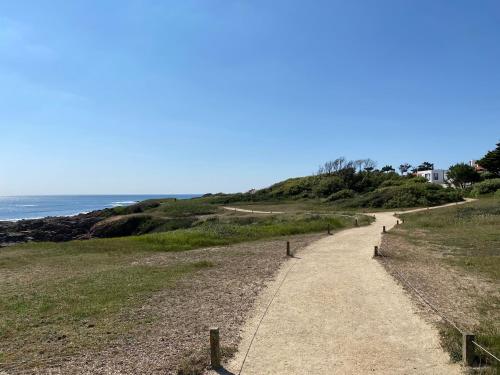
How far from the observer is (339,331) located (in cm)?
953

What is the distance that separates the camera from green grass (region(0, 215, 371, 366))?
9.38 meters

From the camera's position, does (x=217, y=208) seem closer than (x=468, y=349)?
No

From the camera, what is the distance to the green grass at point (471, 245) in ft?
30.5

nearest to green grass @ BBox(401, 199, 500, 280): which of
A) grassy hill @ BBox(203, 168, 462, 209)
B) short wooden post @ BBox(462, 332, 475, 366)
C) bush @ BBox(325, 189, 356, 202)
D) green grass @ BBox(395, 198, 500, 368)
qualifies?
green grass @ BBox(395, 198, 500, 368)

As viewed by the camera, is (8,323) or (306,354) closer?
(306,354)

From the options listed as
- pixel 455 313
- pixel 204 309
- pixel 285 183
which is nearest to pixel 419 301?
pixel 455 313

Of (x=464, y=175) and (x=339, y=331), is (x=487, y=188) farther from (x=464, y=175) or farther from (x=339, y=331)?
(x=339, y=331)

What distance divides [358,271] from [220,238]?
48.1 ft

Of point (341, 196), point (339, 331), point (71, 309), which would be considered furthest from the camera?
point (341, 196)

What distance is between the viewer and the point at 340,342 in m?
8.86

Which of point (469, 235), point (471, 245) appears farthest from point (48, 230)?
point (471, 245)

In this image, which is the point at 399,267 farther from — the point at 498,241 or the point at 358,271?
the point at 498,241

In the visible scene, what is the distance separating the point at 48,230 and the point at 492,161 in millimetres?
73696

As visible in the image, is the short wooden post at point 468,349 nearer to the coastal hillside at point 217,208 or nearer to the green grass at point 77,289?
the green grass at point 77,289
